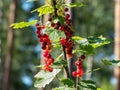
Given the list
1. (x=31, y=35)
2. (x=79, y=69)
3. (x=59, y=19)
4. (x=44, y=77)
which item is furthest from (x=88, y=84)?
(x=31, y=35)

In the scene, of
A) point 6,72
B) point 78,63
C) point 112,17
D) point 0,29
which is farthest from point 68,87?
point 112,17

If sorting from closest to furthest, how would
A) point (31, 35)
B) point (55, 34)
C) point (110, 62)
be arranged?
point (55, 34), point (110, 62), point (31, 35)

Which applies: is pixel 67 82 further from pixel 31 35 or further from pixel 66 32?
pixel 31 35

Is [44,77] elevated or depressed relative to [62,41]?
depressed

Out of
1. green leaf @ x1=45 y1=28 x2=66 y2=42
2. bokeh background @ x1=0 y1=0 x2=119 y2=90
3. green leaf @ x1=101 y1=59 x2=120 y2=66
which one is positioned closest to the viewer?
green leaf @ x1=45 y1=28 x2=66 y2=42

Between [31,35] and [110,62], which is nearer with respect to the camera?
[110,62]

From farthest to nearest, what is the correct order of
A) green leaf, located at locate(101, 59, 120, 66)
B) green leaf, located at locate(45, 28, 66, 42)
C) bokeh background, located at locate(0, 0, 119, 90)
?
bokeh background, located at locate(0, 0, 119, 90) < green leaf, located at locate(101, 59, 120, 66) < green leaf, located at locate(45, 28, 66, 42)

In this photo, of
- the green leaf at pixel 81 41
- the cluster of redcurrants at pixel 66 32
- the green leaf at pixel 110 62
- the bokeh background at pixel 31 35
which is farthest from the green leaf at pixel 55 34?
the bokeh background at pixel 31 35

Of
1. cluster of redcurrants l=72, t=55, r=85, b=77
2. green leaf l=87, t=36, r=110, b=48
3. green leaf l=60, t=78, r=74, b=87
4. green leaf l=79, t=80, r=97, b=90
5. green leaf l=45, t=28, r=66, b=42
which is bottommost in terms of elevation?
green leaf l=79, t=80, r=97, b=90

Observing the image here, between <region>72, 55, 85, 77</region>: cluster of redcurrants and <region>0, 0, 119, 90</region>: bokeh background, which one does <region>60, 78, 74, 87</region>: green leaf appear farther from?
<region>0, 0, 119, 90</region>: bokeh background

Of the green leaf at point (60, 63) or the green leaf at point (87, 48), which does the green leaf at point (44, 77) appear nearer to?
the green leaf at point (60, 63)

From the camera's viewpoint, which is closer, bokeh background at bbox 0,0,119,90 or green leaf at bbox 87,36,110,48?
green leaf at bbox 87,36,110,48

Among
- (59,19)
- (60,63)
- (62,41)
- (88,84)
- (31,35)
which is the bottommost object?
(31,35)

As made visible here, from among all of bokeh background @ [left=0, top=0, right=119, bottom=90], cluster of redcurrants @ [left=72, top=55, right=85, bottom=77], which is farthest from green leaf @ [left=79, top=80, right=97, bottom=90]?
bokeh background @ [left=0, top=0, right=119, bottom=90]
